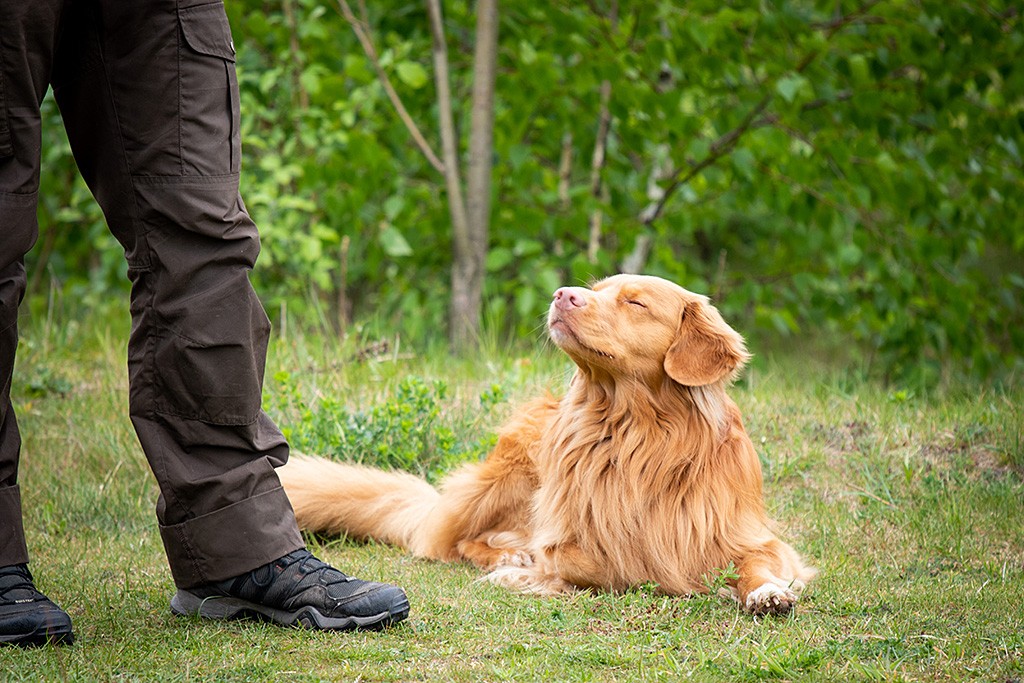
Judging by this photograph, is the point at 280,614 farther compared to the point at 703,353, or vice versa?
the point at 703,353

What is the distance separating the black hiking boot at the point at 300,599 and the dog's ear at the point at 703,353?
41.1 inches

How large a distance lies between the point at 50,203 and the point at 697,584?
6620 mm

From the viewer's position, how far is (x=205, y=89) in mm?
2469

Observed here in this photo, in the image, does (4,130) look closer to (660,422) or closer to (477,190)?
(660,422)

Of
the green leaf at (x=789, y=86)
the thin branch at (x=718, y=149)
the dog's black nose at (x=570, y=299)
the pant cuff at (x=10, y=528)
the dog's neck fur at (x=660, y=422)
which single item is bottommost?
the pant cuff at (x=10, y=528)

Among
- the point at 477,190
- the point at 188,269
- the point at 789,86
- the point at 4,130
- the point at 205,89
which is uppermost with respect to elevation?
the point at 789,86

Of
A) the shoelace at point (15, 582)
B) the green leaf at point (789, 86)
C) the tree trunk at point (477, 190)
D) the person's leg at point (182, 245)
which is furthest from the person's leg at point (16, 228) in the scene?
the green leaf at point (789, 86)

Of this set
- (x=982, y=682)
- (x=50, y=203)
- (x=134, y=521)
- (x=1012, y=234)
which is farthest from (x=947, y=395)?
(x=50, y=203)

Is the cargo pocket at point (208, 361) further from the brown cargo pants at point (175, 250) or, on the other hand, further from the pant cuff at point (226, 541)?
the pant cuff at point (226, 541)

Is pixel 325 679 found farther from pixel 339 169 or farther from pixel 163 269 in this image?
pixel 339 169

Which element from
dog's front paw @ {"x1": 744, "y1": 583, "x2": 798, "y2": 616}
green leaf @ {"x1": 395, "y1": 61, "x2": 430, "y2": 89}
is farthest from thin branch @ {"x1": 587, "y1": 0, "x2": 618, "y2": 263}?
dog's front paw @ {"x1": 744, "y1": 583, "x2": 798, "y2": 616}

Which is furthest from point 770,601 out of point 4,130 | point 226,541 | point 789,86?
point 789,86

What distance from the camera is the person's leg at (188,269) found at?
2.43m

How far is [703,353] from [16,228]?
1.86 meters
